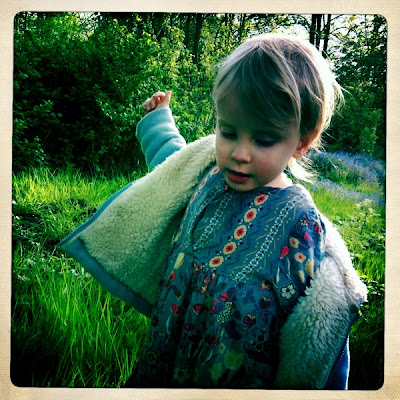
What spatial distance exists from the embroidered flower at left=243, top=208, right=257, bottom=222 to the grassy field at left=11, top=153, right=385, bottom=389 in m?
0.25

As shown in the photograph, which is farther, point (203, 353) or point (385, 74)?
point (385, 74)

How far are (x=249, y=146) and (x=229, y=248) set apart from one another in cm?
21

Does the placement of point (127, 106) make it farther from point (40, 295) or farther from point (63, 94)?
point (40, 295)

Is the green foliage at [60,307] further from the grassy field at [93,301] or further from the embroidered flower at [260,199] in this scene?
the embroidered flower at [260,199]

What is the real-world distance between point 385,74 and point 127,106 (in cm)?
64

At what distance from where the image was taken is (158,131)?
107 cm

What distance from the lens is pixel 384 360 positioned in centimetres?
103

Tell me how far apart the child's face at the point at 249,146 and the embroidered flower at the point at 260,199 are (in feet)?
0.08

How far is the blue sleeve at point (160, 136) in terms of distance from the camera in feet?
3.49

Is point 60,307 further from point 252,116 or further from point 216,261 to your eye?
point 252,116

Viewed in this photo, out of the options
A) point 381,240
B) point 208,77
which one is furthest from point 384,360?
point 208,77

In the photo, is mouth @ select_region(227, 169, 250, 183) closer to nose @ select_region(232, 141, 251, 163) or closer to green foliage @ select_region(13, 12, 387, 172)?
nose @ select_region(232, 141, 251, 163)

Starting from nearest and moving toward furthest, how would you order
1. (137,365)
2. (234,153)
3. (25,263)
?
(234,153) < (137,365) < (25,263)

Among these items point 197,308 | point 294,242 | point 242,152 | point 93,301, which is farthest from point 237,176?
point 93,301
